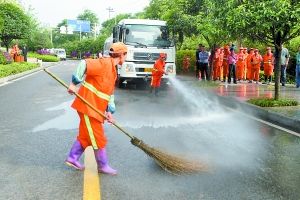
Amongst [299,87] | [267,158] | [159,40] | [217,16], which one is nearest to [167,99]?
[217,16]

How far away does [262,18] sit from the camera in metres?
11.7

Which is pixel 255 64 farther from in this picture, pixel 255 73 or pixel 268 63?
pixel 268 63

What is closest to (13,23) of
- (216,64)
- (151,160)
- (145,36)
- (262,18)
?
(216,64)

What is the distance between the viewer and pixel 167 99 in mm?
15297

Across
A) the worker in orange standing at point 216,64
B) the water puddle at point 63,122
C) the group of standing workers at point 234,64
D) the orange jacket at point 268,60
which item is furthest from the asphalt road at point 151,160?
the worker in orange standing at point 216,64

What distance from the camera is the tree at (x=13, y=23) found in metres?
33.7

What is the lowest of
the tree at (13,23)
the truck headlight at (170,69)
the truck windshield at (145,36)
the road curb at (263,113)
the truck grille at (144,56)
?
the road curb at (263,113)

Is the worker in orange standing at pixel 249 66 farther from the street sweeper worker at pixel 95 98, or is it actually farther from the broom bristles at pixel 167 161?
the street sweeper worker at pixel 95 98

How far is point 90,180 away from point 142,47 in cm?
1353

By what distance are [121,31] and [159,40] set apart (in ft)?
4.88

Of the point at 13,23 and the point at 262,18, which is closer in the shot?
the point at 262,18

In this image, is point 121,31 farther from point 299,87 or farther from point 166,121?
point 166,121

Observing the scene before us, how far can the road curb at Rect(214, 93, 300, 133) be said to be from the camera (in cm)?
1016

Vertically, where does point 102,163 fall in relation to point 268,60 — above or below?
below
